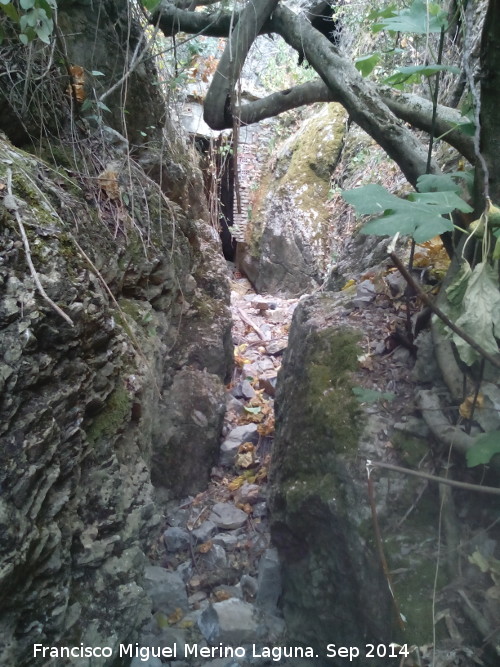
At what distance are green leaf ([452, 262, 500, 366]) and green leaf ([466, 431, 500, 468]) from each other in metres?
0.34

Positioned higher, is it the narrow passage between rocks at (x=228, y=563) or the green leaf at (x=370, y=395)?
the green leaf at (x=370, y=395)

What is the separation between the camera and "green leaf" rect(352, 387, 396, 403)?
220 centimetres

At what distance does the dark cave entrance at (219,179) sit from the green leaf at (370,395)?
110 inches

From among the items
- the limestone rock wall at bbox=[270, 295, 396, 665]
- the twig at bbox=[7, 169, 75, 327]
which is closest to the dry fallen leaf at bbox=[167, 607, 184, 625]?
the limestone rock wall at bbox=[270, 295, 396, 665]

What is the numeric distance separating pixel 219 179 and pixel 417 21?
337 centimetres

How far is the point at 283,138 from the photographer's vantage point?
7.98 m

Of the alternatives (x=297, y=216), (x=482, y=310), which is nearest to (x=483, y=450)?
(x=482, y=310)

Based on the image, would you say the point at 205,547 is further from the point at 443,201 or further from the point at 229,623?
the point at 443,201

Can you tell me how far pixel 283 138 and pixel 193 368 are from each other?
18.6 ft

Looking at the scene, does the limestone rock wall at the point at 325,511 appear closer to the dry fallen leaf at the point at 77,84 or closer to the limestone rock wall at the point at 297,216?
the dry fallen leaf at the point at 77,84

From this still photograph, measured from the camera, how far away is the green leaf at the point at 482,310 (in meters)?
1.43

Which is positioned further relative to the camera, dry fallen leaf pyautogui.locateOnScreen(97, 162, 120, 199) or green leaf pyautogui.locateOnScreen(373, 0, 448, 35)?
dry fallen leaf pyautogui.locateOnScreen(97, 162, 120, 199)

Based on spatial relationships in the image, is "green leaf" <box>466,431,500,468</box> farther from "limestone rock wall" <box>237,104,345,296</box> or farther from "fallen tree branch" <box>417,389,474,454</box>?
"limestone rock wall" <box>237,104,345,296</box>

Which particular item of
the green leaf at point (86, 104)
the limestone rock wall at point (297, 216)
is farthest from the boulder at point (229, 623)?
the limestone rock wall at point (297, 216)
